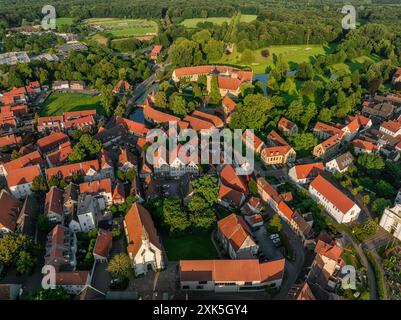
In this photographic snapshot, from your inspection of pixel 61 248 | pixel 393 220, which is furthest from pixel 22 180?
pixel 393 220

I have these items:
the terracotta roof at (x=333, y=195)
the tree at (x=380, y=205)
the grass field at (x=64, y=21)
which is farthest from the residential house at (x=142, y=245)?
the grass field at (x=64, y=21)

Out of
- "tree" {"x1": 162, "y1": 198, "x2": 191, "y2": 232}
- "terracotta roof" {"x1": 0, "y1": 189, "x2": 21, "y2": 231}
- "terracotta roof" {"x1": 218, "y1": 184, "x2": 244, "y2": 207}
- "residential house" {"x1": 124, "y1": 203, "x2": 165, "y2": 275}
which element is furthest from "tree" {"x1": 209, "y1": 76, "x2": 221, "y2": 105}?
"terracotta roof" {"x1": 0, "y1": 189, "x2": 21, "y2": 231}

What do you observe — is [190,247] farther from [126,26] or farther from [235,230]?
[126,26]

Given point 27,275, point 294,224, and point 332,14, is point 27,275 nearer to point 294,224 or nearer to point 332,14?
point 294,224

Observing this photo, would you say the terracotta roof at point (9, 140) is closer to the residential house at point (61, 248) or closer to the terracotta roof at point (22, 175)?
the terracotta roof at point (22, 175)

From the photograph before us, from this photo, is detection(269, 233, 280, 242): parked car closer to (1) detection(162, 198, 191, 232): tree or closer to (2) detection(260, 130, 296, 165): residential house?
(1) detection(162, 198, 191, 232): tree
